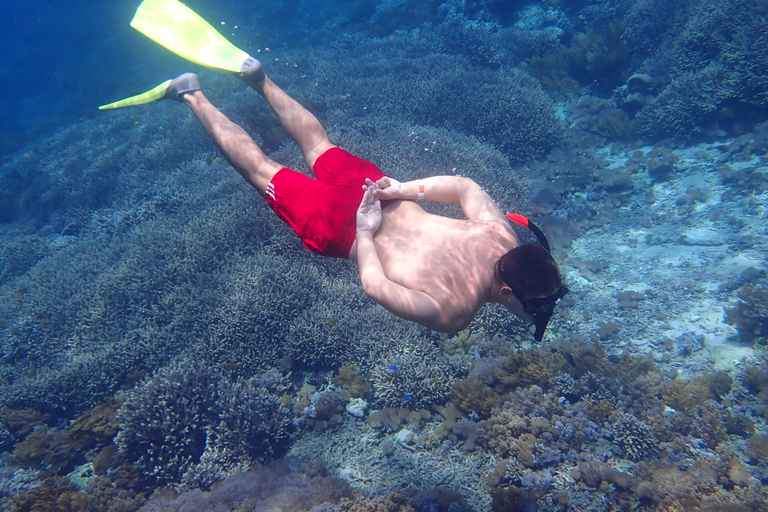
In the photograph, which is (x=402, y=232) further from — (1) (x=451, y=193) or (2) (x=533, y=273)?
(2) (x=533, y=273)

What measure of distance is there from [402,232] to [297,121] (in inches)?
74.0

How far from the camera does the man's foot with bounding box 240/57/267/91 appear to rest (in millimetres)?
3783

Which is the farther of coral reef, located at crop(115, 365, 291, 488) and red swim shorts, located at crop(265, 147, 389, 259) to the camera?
coral reef, located at crop(115, 365, 291, 488)

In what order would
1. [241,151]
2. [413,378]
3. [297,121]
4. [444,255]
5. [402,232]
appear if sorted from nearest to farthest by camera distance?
[444,255], [402,232], [241,151], [297,121], [413,378]

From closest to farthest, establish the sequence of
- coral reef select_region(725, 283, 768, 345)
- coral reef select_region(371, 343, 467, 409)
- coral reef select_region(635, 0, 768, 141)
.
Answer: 1. coral reef select_region(371, 343, 467, 409)
2. coral reef select_region(725, 283, 768, 345)
3. coral reef select_region(635, 0, 768, 141)

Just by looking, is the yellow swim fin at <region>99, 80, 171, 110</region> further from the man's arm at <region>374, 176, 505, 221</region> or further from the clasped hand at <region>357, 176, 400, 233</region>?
the man's arm at <region>374, 176, 505, 221</region>

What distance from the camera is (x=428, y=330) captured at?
465cm

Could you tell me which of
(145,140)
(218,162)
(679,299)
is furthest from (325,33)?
(679,299)

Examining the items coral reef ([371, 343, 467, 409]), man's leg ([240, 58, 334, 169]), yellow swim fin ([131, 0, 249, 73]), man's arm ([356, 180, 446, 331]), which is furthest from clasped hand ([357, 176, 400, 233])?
yellow swim fin ([131, 0, 249, 73])

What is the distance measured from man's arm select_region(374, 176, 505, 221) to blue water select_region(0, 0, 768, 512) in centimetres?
207

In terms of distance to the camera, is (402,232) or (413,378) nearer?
(402,232)

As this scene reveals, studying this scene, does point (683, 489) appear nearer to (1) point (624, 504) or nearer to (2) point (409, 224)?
(1) point (624, 504)

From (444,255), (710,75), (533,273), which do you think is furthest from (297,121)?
(710,75)

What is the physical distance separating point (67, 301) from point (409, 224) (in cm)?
666
